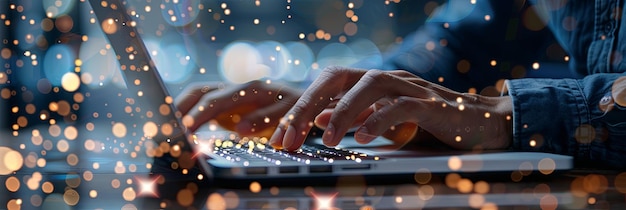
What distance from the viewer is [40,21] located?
6.91 ft

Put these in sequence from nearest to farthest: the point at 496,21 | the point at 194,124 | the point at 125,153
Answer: the point at 125,153 → the point at 194,124 → the point at 496,21

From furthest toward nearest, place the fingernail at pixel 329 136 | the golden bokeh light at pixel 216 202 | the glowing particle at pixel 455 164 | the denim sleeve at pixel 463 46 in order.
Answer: the denim sleeve at pixel 463 46
the fingernail at pixel 329 136
the glowing particle at pixel 455 164
the golden bokeh light at pixel 216 202

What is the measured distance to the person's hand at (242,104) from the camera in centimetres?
91

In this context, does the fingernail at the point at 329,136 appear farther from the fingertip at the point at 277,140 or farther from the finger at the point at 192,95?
the finger at the point at 192,95

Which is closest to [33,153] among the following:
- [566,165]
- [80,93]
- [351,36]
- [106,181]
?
[106,181]

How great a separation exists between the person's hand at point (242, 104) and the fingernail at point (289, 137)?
0.28m

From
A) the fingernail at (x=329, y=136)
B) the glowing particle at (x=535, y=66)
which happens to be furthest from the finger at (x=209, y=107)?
the glowing particle at (x=535, y=66)

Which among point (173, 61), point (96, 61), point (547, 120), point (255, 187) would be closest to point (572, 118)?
point (547, 120)

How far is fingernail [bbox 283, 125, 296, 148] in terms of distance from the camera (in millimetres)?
633

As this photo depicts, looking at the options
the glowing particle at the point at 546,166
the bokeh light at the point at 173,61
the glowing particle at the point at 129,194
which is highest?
the bokeh light at the point at 173,61

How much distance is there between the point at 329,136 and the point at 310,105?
0.09m

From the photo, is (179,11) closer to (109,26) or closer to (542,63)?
(542,63)

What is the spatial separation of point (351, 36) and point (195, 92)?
2036 mm

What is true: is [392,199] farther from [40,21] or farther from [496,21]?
[40,21]
